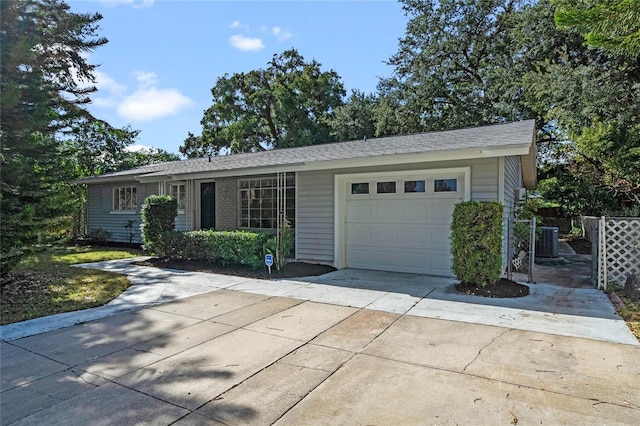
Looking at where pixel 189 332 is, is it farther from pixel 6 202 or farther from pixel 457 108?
pixel 457 108

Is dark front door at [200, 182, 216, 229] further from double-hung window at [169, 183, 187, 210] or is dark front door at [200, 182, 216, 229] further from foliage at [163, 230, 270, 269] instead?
foliage at [163, 230, 270, 269]

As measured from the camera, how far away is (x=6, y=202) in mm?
6027

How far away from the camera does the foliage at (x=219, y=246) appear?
28.6ft

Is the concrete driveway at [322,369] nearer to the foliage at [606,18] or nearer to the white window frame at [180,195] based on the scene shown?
the foliage at [606,18]

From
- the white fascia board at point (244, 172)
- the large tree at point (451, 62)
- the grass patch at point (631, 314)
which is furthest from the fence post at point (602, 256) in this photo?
the large tree at point (451, 62)

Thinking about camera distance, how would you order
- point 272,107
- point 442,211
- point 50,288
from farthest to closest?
point 272,107, point 442,211, point 50,288

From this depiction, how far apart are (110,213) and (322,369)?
14685mm

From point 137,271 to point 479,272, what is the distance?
25.1 ft

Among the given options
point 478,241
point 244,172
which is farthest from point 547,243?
point 244,172

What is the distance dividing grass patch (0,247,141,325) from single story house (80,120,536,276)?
3846 mm

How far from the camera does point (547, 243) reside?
37.1 feet

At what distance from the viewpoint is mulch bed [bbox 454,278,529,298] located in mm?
6246

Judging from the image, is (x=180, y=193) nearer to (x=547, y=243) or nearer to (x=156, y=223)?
(x=156, y=223)

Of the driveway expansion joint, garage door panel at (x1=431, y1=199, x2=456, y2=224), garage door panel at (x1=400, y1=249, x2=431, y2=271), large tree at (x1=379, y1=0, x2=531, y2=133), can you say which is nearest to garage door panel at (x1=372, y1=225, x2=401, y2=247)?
garage door panel at (x1=400, y1=249, x2=431, y2=271)
